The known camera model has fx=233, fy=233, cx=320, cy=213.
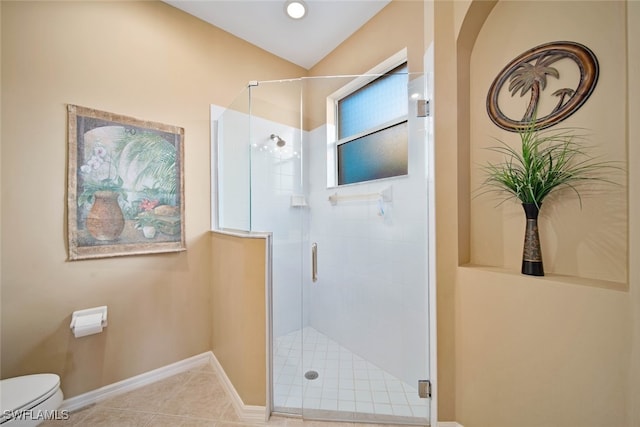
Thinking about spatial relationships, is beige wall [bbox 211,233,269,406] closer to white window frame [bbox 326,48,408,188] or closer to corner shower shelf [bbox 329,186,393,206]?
corner shower shelf [bbox 329,186,393,206]

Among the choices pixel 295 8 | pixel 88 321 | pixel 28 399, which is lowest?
pixel 28 399

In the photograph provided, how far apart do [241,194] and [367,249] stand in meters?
1.12

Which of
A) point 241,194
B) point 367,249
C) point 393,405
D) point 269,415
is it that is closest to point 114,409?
point 269,415

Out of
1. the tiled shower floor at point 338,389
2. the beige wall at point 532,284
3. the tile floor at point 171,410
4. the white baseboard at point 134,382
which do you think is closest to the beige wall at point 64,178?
the white baseboard at point 134,382

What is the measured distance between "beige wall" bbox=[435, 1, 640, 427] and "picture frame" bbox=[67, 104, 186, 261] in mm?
1912

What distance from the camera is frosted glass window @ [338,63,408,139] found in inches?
67.2

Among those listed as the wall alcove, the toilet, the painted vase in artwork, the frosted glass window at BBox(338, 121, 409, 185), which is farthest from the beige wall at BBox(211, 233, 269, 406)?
the wall alcove

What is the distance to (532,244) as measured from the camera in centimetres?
105

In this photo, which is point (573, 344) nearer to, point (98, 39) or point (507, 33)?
point (507, 33)

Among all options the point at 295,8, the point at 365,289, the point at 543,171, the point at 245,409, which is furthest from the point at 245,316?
the point at 295,8

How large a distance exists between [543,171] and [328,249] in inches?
54.9

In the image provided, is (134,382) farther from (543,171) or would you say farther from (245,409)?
(543,171)

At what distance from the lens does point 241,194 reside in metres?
1.91

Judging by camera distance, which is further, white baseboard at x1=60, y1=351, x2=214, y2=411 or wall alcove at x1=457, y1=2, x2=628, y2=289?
white baseboard at x1=60, y1=351, x2=214, y2=411
